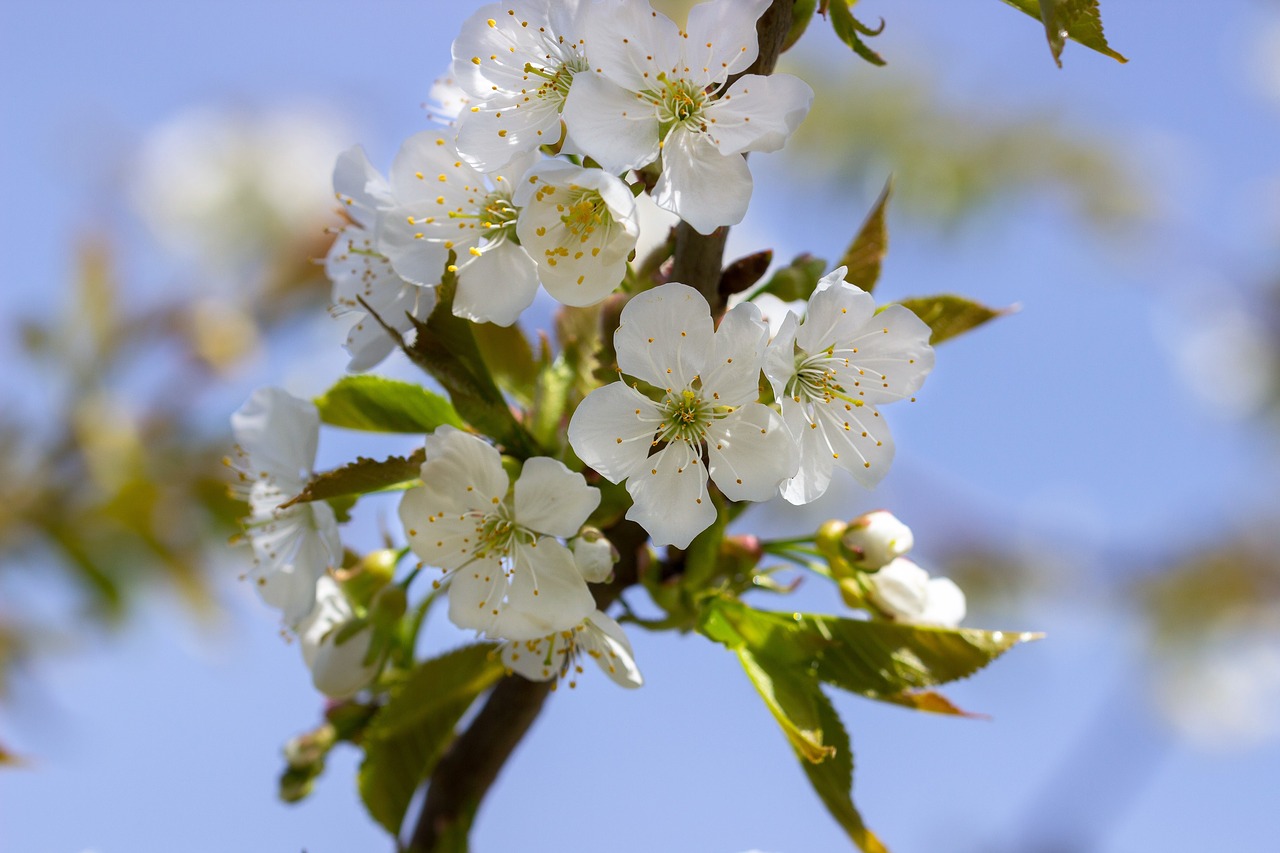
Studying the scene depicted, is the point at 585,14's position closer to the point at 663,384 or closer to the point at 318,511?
the point at 663,384

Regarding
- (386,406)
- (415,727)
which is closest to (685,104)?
(386,406)

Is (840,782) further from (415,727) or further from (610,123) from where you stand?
(610,123)

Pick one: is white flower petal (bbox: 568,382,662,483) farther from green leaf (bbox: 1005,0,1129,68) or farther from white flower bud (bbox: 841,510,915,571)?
green leaf (bbox: 1005,0,1129,68)

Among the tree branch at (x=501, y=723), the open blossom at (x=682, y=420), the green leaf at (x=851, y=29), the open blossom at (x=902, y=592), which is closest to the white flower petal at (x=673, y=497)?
the open blossom at (x=682, y=420)

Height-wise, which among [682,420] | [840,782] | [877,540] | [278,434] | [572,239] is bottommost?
[840,782]

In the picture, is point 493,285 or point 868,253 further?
point 868,253

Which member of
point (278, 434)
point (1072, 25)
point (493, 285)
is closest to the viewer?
point (1072, 25)

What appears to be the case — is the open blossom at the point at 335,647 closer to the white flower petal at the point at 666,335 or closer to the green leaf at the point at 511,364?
the green leaf at the point at 511,364
